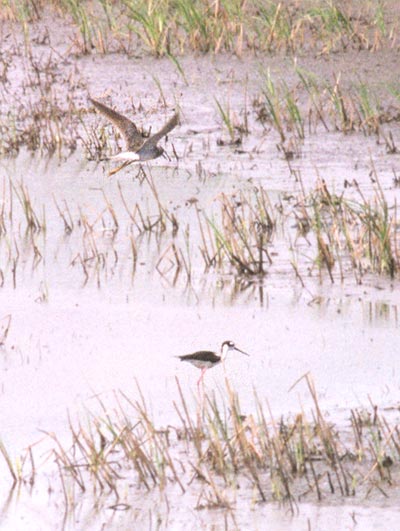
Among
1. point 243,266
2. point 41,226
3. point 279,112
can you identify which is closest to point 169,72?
point 279,112

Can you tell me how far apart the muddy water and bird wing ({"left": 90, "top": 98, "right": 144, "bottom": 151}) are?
412 mm

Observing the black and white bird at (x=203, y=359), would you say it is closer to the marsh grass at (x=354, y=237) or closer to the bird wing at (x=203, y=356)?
the bird wing at (x=203, y=356)

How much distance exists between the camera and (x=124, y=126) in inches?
402

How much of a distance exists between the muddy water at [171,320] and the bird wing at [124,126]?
0.41 metres

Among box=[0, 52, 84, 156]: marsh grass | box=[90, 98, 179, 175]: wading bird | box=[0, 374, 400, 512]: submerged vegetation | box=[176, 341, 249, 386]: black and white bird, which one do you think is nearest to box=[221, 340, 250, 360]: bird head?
box=[176, 341, 249, 386]: black and white bird

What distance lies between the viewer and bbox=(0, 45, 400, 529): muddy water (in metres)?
6.54

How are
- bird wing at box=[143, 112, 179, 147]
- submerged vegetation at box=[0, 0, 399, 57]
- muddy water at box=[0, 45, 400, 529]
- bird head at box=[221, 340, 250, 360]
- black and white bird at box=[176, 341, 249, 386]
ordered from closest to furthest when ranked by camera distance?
muddy water at box=[0, 45, 400, 529], black and white bird at box=[176, 341, 249, 386], bird head at box=[221, 340, 250, 360], bird wing at box=[143, 112, 179, 147], submerged vegetation at box=[0, 0, 399, 57]

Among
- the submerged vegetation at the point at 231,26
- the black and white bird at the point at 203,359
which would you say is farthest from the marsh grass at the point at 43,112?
the black and white bird at the point at 203,359

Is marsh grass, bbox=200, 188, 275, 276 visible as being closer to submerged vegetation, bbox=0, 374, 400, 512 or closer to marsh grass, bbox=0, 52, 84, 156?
marsh grass, bbox=0, 52, 84, 156

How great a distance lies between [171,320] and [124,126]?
2293 mm

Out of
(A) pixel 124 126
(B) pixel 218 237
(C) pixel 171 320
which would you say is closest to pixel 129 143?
(A) pixel 124 126

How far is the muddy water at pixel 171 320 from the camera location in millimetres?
6539

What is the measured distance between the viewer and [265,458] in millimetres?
6016

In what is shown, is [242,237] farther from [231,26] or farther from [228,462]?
[231,26]
